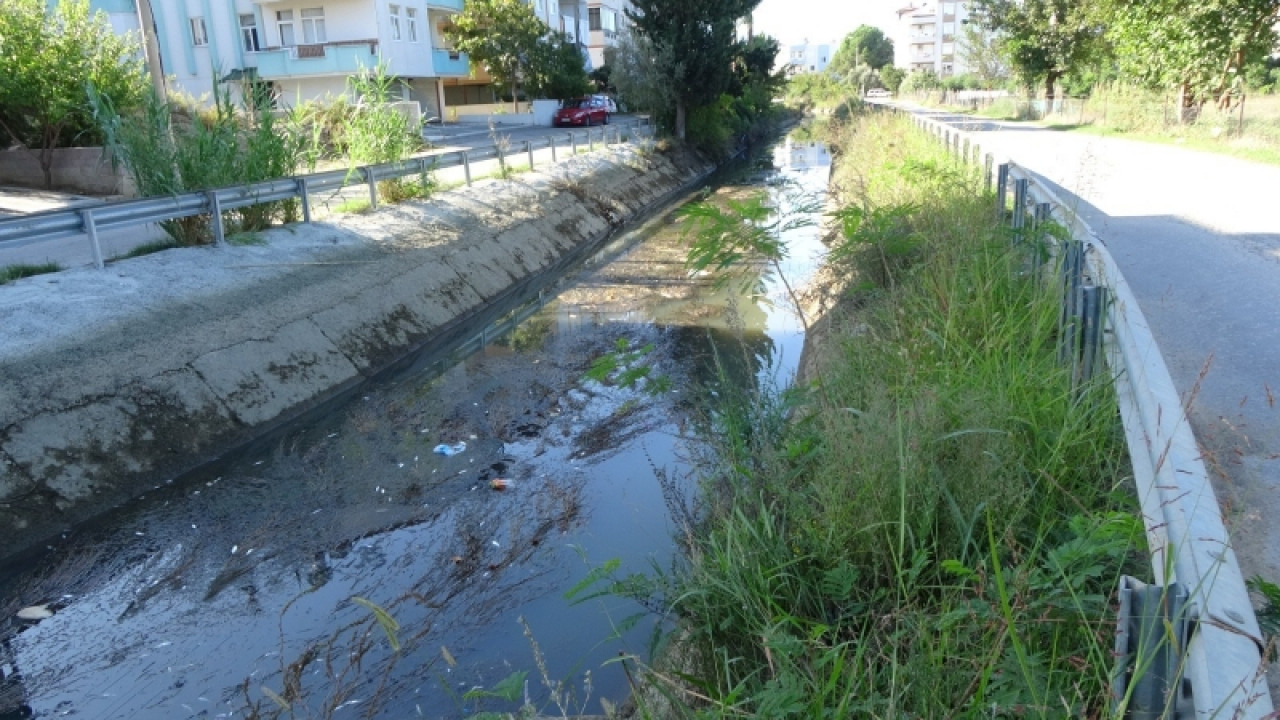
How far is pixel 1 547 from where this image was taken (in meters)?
6.33

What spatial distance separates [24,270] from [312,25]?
Answer: 3035 cm

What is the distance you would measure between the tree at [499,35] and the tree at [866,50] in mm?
88833

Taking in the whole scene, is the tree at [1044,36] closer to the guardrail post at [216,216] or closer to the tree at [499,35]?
the tree at [499,35]

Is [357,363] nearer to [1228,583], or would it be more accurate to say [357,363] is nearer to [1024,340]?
[1024,340]

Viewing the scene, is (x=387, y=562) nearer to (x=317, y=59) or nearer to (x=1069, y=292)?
(x=1069, y=292)

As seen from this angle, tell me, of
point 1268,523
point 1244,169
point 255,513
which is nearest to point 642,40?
point 1244,169

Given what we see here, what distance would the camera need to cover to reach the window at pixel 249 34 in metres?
37.4

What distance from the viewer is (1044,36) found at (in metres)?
40.4

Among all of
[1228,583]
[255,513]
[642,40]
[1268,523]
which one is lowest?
[255,513]

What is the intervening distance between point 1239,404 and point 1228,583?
3.34 m

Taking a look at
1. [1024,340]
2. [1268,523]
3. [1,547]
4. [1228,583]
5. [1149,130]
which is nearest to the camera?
[1228,583]

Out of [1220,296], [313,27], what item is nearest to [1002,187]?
[1220,296]

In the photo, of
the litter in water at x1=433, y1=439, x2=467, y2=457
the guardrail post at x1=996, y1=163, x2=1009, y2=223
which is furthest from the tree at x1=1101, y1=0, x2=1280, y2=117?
the litter in water at x1=433, y1=439, x2=467, y2=457

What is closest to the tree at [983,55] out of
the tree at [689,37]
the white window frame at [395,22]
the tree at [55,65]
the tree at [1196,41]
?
the tree at [1196,41]
